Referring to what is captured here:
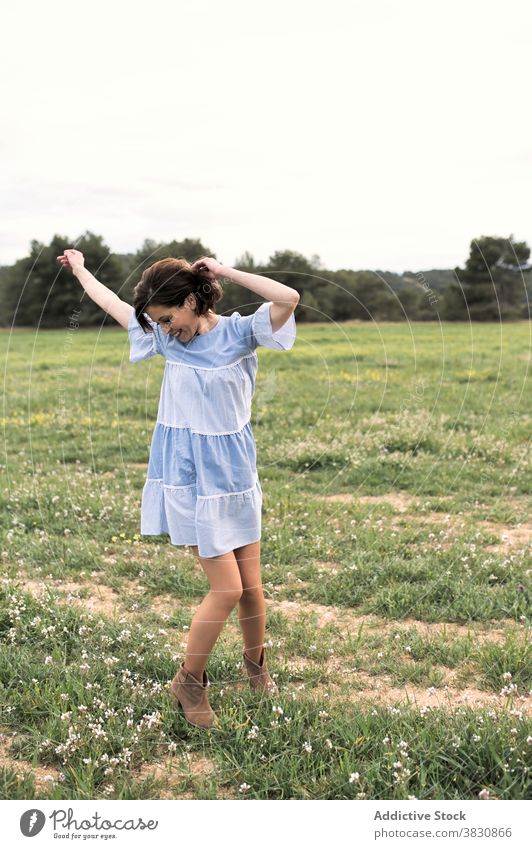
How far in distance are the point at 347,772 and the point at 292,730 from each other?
429 mm

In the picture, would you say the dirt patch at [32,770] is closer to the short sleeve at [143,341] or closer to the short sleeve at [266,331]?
the short sleeve at [143,341]

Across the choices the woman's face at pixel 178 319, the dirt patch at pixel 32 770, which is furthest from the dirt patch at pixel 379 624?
the woman's face at pixel 178 319

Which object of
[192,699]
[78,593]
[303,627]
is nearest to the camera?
[192,699]

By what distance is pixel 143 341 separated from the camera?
15.2 feet

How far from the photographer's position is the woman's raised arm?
4.73 metres

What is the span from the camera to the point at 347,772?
380cm

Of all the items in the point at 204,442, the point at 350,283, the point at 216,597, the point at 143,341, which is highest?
the point at 350,283

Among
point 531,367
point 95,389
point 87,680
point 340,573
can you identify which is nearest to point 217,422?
point 87,680

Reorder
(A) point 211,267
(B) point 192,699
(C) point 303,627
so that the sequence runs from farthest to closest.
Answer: (C) point 303,627
(B) point 192,699
(A) point 211,267

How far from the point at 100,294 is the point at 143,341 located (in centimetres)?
47

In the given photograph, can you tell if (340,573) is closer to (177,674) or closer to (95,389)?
(177,674)

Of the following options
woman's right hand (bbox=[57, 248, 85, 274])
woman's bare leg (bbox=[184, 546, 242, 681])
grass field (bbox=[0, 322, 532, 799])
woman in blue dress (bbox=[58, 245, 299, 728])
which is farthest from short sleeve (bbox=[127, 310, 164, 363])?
woman's bare leg (bbox=[184, 546, 242, 681])

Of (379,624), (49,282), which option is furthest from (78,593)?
(49,282)
